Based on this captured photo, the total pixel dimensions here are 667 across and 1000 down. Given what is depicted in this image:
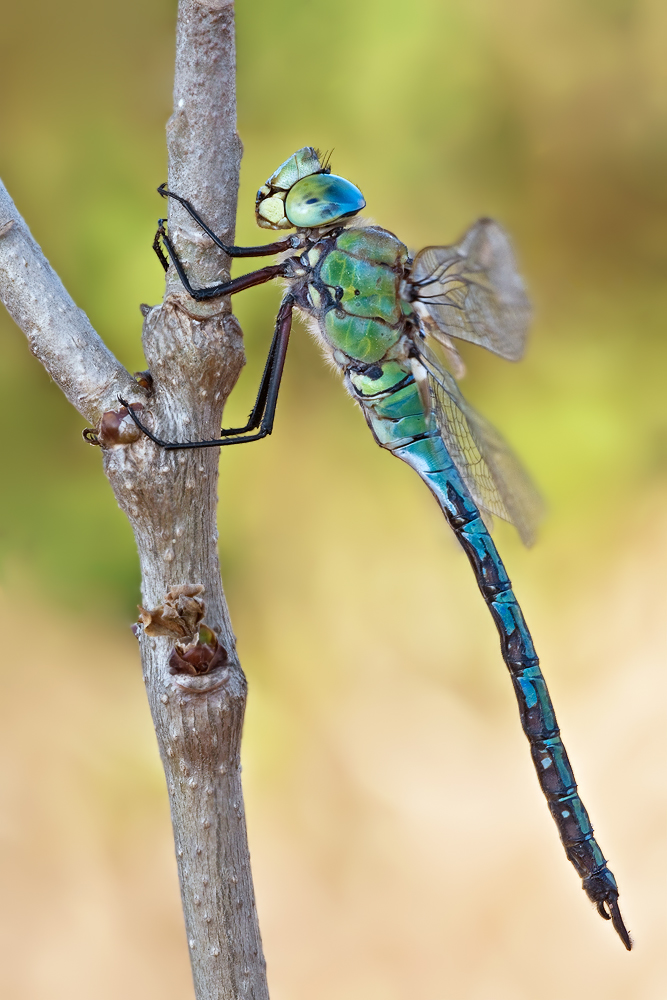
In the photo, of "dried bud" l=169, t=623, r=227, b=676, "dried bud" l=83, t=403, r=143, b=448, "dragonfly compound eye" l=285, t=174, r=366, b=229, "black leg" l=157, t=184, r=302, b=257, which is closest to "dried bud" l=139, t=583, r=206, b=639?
"dried bud" l=169, t=623, r=227, b=676

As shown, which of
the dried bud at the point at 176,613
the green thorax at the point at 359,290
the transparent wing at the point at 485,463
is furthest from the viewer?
the transparent wing at the point at 485,463

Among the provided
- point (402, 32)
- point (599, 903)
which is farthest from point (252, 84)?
point (599, 903)

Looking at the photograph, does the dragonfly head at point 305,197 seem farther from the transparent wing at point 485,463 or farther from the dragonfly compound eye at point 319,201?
the transparent wing at point 485,463

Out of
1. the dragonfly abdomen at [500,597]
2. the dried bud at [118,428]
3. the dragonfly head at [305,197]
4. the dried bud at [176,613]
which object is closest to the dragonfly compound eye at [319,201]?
the dragonfly head at [305,197]

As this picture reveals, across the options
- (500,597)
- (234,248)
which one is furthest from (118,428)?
(500,597)

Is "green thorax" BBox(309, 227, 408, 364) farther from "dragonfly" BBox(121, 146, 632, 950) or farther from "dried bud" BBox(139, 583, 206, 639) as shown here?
"dried bud" BBox(139, 583, 206, 639)

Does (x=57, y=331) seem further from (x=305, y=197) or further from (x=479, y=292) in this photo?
(x=479, y=292)
